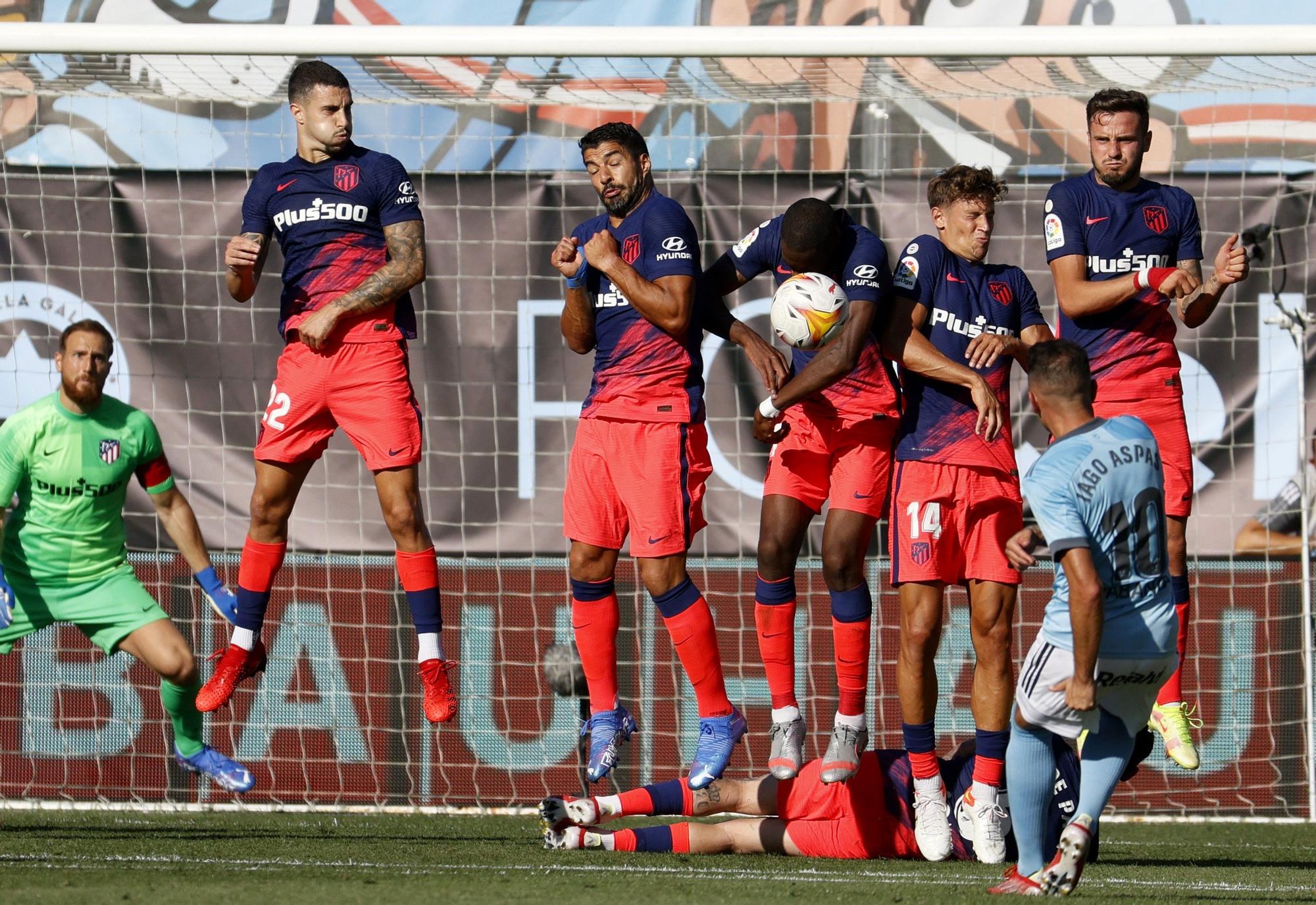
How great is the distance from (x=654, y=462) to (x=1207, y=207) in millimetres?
4549

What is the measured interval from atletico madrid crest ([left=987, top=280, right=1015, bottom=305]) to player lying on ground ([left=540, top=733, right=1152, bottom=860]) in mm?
1839

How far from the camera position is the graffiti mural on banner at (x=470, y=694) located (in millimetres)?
9656

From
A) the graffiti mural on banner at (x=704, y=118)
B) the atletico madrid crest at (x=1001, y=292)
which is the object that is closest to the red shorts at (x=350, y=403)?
the atletico madrid crest at (x=1001, y=292)

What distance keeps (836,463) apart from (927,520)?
49 centimetres

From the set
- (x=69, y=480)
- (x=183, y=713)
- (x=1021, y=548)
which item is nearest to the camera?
(x=1021, y=548)

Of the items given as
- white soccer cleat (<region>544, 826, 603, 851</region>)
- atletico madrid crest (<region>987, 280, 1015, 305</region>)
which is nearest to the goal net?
atletico madrid crest (<region>987, 280, 1015, 305</region>)

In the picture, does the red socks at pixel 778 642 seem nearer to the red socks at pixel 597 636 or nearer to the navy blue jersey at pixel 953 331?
the red socks at pixel 597 636

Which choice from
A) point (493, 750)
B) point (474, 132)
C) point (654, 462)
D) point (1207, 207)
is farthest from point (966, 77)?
point (493, 750)

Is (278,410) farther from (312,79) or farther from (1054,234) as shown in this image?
(1054,234)

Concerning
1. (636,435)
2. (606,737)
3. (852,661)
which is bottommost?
(606,737)

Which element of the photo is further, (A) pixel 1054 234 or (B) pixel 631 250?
(A) pixel 1054 234

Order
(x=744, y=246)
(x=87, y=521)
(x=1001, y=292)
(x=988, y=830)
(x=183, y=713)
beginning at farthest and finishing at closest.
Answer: (x=87, y=521) < (x=183, y=713) < (x=744, y=246) < (x=1001, y=292) < (x=988, y=830)

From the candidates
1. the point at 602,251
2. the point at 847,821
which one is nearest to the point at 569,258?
the point at 602,251

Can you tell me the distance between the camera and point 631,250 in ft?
22.1
